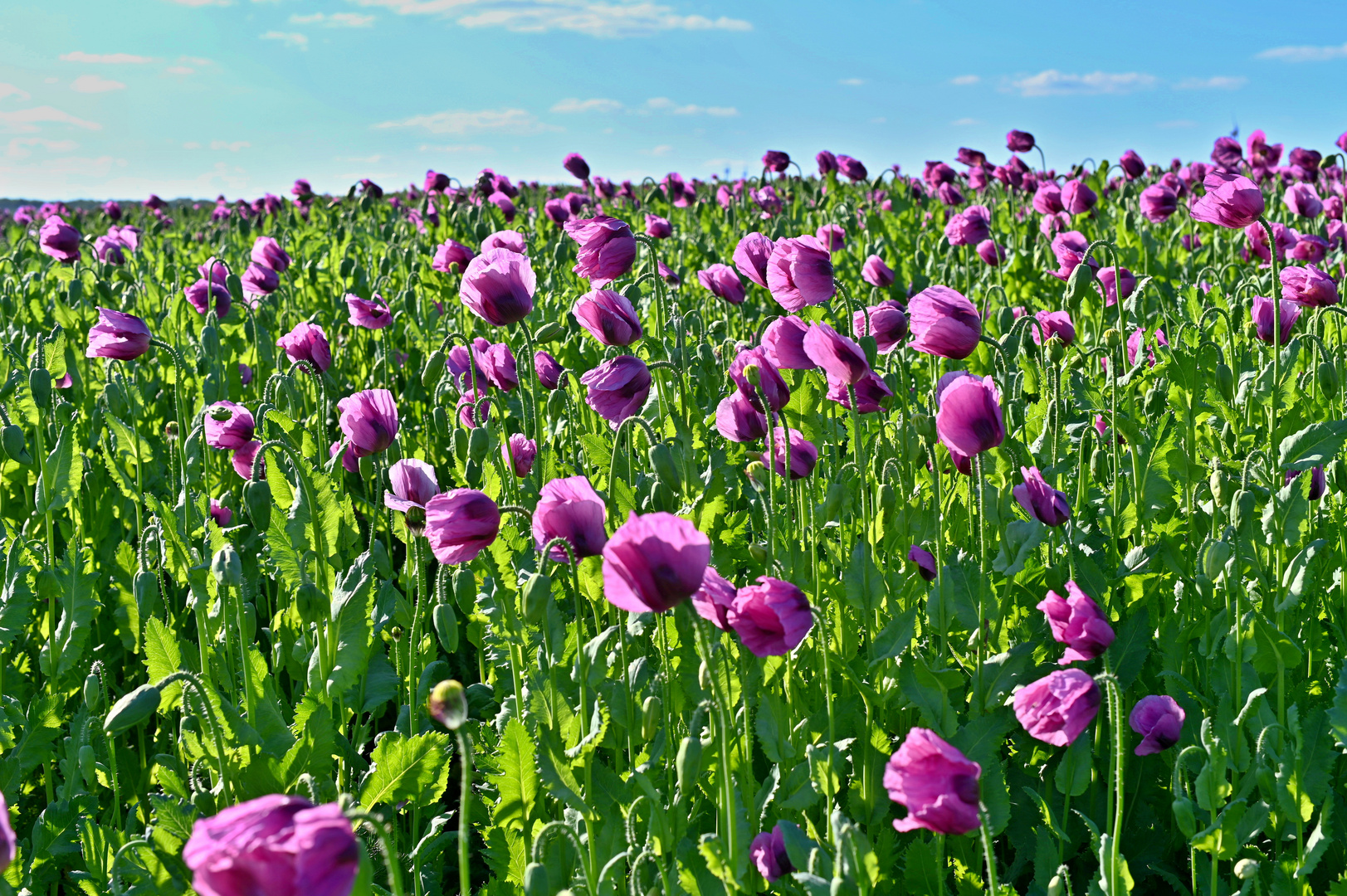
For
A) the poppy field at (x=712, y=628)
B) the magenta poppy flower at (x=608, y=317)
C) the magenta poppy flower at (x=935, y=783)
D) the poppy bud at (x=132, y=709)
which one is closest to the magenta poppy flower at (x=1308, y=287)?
the poppy field at (x=712, y=628)

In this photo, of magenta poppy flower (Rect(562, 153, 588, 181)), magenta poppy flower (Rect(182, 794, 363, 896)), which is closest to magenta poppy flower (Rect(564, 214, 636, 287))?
magenta poppy flower (Rect(182, 794, 363, 896))

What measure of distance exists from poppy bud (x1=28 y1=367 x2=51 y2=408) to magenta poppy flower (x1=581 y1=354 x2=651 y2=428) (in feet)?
→ 5.41

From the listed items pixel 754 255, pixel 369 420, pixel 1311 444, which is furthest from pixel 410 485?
pixel 1311 444

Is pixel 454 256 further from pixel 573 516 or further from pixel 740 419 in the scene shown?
pixel 573 516

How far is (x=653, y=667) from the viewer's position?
2158 millimetres

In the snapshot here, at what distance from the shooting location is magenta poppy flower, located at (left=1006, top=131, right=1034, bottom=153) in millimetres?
7531

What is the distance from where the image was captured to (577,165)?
7.78 m

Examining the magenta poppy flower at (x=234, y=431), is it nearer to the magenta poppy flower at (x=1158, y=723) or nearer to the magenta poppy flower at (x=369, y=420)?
the magenta poppy flower at (x=369, y=420)

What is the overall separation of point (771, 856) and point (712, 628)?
37 cm

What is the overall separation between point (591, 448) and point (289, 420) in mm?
762

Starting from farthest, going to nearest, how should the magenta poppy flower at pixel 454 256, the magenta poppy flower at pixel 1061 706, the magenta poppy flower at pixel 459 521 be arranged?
the magenta poppy flower at pixel 454 256 → the magenta poppy flower at pixel 459 521 → the magenta poppy flower at pixel 1061 706

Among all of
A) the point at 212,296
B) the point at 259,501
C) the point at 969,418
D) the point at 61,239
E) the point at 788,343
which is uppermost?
the point at 61,239

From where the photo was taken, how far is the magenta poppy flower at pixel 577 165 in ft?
25.5

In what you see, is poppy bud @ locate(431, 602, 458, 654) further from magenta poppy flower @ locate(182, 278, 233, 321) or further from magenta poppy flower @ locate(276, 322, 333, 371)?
magenta poppy flower @ locate(182, 278, 233, 321)
